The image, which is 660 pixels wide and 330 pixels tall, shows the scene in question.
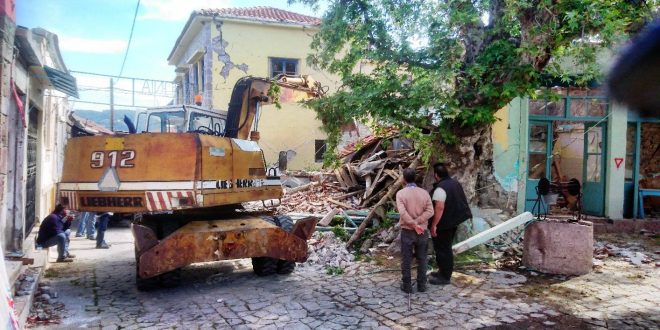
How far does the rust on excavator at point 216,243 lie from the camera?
624 centimetres

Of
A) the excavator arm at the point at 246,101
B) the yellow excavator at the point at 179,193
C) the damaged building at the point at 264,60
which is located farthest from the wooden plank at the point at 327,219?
the damaged building at the point at 264,60

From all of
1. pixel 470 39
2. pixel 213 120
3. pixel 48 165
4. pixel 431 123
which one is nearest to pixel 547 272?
pixel 431 123

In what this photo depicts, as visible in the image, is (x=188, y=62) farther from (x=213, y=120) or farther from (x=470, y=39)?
(x=470, y=39)

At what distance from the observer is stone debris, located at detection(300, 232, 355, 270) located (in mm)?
8289

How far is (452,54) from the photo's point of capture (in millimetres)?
7098

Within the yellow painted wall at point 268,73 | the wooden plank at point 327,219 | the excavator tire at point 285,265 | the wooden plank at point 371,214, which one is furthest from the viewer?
the yellow painted wall at point 268,73

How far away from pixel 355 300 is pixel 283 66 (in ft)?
51.8

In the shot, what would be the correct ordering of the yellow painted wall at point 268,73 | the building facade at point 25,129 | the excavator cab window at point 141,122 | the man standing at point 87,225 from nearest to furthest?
the building facade at point 25,129 < the excavator cab window at point 141,122 < the man standing at point 87,225 < the yellow painted wall at point 268,73

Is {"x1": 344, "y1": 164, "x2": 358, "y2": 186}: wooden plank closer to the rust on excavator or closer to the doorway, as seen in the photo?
the doorway

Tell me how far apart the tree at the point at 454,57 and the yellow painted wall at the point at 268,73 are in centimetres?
1182

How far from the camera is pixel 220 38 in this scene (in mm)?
19562

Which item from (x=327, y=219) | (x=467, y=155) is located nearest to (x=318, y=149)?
(x=327, y=219)

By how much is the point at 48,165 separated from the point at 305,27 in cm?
1158

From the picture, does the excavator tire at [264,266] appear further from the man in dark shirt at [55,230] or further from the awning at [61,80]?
the awning at [61,80]
